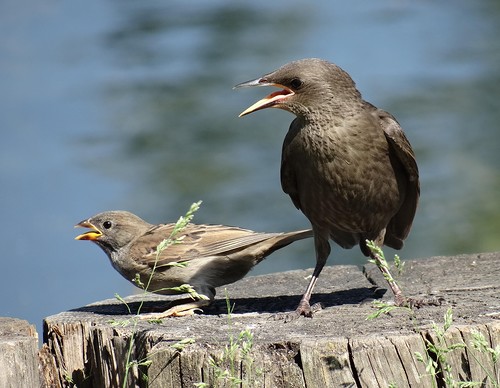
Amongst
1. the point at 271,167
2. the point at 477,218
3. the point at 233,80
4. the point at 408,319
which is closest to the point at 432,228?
the point at 477,218

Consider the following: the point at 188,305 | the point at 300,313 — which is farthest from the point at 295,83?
the point at 188,305

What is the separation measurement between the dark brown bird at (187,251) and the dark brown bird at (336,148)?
1.84 ft

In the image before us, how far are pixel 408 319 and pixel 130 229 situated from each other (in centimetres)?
218

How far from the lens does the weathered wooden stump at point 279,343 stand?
5.35 metres

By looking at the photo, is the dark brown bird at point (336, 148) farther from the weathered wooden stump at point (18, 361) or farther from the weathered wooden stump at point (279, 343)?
the weathered wooden stump at point (18, 361)

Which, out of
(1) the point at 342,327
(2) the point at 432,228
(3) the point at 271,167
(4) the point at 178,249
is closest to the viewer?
(1) the point at 342,327

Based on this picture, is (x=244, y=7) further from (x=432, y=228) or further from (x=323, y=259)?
(x=323, y=259)

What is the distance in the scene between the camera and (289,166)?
669cm

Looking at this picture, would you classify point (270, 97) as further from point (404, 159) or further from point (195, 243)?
point (195, 243)

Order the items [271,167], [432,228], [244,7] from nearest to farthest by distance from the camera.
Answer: [432,228] → [271,167] → [244,7]

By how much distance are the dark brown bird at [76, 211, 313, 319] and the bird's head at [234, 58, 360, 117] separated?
3.09 ft

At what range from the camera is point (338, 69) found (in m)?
6.53

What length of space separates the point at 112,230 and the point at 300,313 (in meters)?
1.57

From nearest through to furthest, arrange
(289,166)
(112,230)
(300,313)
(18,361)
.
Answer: (18,361) → (300,313) → (289,166) → (112,230)
